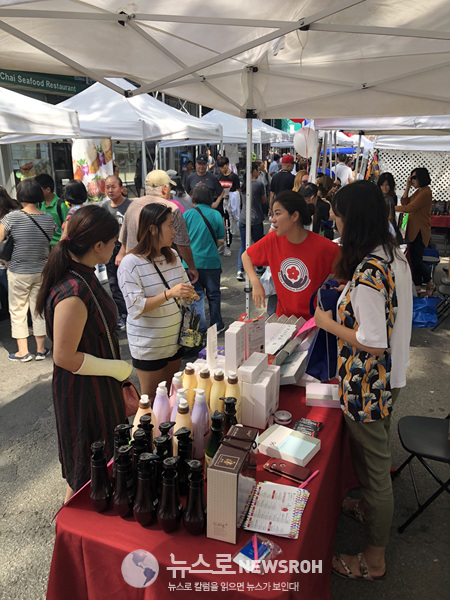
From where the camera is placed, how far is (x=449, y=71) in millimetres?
3309

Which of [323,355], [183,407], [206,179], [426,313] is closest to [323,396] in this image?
[323,355]

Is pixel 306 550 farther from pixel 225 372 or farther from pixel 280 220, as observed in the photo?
pixel 280 220

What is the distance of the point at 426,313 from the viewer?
5.66 m

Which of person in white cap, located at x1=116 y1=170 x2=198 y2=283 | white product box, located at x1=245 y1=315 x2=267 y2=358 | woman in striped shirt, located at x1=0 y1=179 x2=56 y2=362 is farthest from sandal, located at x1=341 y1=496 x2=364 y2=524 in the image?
woman in striped shirt, located at x1=0 y1=179 x2=56 y2=362

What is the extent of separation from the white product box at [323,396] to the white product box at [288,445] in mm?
324

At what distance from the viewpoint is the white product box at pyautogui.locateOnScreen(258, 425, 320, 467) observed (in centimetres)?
176

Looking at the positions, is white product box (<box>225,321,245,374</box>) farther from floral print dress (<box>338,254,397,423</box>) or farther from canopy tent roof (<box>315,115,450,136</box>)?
canopy tent roof (<box>315,115,450,136</box>)

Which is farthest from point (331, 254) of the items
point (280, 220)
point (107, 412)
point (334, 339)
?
point (107, 412)

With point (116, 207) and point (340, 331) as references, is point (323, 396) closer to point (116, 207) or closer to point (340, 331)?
point (340, 331)

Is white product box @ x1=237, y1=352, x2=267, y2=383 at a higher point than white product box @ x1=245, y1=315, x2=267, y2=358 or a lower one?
lower

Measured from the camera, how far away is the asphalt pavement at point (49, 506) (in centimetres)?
216

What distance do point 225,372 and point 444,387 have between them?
2.96 m

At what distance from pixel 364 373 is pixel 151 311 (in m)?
1.36

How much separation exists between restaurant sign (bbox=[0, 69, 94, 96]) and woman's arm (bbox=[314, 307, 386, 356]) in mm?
10225
